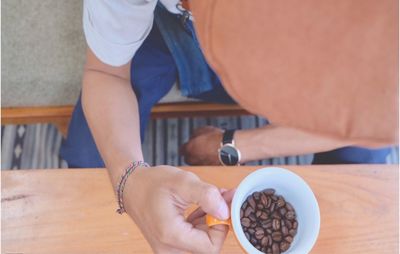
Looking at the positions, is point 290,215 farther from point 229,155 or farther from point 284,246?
point 229,155

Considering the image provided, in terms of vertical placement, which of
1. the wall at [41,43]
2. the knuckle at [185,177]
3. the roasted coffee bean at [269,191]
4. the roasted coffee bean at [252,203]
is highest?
the wall at [41,43]

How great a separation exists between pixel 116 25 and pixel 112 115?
142 millimetres

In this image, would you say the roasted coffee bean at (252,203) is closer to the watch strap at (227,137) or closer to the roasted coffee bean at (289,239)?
the roasted coffee bean at (289,239)

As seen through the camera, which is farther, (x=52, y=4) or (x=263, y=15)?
(x=52, y=4)

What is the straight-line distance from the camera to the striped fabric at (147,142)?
1.19 m

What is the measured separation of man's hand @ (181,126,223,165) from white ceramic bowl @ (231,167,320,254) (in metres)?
0.34

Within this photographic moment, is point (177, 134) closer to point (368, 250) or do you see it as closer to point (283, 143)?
point (283, 143)

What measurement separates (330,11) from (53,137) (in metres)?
1.06

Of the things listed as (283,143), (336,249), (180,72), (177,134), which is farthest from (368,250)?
(177,134)

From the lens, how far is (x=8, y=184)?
67 cm

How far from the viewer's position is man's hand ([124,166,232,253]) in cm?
55

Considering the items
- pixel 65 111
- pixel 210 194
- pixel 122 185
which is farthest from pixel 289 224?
pixel 65 111

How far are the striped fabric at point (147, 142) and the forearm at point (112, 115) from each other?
44cm

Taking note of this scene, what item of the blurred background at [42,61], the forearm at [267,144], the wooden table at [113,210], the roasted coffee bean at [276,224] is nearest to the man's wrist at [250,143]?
the forearm at [267,144]
